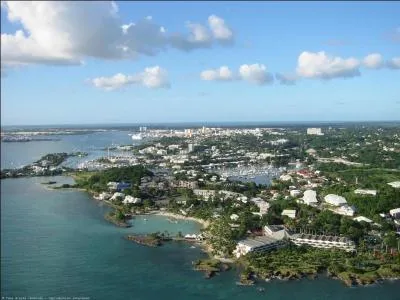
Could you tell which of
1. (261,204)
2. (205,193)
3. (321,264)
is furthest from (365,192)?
(321,264)

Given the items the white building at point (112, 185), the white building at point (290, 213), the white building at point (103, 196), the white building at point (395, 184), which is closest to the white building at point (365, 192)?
the white building at point (395, 184)

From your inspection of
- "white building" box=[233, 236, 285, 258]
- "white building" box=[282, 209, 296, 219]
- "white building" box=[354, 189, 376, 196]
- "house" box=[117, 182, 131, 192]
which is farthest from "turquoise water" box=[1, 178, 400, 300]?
"white building" box=[354, 189, 376, 196]

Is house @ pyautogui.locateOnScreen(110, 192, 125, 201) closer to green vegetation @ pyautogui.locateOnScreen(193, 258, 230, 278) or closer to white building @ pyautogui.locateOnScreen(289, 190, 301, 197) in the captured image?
white building @ pyautogui.locateOnScreen(289, 190, 301, 197)

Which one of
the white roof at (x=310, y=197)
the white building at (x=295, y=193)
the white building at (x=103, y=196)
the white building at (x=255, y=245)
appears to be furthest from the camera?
the white building at (x=103, y=196)

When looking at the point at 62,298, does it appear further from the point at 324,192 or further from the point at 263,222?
the point at 324,192

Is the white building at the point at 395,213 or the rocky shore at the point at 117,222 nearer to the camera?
the white building at the point at 395,213

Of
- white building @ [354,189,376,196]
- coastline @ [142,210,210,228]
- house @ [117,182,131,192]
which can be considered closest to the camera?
coastline @ [142,210,210,228]

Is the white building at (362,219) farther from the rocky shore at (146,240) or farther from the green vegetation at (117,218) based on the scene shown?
the green vegetation at (117,218)

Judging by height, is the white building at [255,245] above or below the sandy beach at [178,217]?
above
